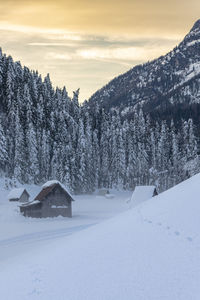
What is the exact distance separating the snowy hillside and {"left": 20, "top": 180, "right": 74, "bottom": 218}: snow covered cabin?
4144cm

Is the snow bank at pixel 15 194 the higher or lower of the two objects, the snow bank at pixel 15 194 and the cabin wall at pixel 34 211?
the higher

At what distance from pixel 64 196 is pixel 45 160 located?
35.1 meters

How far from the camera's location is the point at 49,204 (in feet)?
175

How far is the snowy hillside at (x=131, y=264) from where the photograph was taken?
7691 millimetres

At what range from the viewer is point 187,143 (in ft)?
389

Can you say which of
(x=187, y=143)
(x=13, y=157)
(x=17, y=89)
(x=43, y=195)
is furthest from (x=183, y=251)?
(x=187, y=143)

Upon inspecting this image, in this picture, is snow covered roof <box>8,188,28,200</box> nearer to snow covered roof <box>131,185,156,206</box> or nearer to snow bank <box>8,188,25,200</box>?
snow bank <box>8,188,25,200</box>

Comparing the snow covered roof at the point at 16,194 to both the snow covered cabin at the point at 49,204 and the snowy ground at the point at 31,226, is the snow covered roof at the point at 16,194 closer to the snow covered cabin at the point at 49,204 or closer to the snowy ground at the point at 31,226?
the snowy ground at the point at 31,226

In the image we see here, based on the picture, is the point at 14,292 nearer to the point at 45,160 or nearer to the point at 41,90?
the point at 45,160

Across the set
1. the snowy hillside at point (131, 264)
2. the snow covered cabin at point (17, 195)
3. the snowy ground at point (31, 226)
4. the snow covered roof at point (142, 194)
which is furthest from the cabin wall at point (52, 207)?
the snowy hillside at point (131, 264)

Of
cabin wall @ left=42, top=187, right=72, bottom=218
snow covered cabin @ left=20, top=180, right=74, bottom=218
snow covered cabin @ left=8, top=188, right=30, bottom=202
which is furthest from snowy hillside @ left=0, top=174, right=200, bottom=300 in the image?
snow covered cabin @ left=8, top=188, right=30, bottom=202

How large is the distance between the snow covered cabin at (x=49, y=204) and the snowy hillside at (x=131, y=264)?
41.4 metres

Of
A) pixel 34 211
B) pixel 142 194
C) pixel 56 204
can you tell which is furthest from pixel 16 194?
pixel 142 194

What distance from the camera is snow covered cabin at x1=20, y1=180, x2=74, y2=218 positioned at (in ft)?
172
